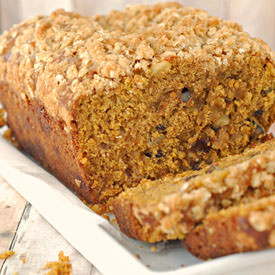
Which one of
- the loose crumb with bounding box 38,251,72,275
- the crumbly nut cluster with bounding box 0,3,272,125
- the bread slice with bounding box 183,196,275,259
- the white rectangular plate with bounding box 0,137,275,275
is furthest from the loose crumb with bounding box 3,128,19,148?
the bread slice with bounding box 183,196,275,259

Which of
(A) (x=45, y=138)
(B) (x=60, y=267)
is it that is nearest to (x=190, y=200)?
(B) (x=60, y=267)

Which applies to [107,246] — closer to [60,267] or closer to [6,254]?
[60,267]

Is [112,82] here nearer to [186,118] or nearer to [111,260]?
[186,118]

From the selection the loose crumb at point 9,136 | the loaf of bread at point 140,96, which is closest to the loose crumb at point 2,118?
the loose crumb at point 9,136

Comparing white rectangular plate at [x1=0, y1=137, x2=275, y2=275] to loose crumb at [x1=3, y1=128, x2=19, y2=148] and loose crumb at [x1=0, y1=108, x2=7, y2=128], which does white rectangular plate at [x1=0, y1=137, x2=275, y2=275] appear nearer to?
loose crumb at [x1=3, y1=128, x2=19, y2=148]

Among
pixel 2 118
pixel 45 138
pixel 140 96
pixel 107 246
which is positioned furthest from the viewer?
pixel 2 118

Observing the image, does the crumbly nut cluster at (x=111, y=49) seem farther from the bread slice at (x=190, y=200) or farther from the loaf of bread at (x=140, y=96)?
the bread slice at (x=190, y=200)
